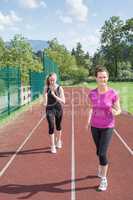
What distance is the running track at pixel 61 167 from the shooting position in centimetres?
750

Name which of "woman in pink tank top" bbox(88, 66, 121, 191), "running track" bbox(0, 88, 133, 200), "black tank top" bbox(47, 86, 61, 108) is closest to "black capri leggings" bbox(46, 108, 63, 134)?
"black tank top" bbox(47, 86, 61, 108)

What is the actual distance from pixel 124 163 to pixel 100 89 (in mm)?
2653

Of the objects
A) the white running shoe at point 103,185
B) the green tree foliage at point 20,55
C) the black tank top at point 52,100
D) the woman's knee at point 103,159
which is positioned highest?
the green tree foliage at point 20,55

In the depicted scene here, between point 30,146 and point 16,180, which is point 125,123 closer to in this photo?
point 30,146

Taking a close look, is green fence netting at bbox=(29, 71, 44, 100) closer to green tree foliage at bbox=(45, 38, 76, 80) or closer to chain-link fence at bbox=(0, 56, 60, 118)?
chain-link fence at bbox=(0, 56, 60, 118)

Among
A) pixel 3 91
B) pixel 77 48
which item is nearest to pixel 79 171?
pixel 3 91

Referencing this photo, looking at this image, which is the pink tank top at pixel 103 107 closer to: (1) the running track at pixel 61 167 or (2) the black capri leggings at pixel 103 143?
(2) the black capri leggings at pixel 103 143

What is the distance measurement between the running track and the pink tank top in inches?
43.0

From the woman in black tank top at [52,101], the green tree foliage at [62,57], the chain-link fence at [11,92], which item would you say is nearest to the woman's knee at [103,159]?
the woman in black tank top at [52,101]

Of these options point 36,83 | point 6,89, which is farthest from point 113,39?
point 6,89

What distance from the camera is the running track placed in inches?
295

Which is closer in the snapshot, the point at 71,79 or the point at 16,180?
the point at 16,180

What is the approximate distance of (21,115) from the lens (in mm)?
21844

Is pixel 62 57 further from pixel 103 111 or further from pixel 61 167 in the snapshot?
pixel 103 111
